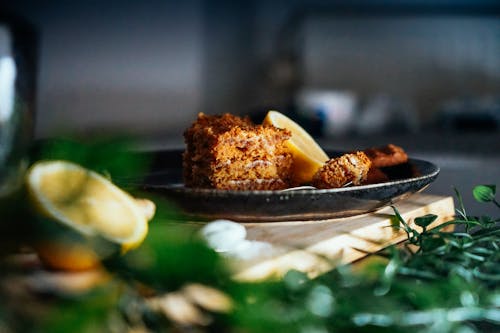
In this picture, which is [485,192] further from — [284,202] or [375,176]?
[284,202]

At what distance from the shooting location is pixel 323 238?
26.7 inches

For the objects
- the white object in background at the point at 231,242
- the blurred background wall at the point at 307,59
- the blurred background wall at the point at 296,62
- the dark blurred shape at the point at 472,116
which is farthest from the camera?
the blurred background wall at the point at 307,59

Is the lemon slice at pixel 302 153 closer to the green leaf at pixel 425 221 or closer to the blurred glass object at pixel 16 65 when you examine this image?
the green leaf at pixel 425 221

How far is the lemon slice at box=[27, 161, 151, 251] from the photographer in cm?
50

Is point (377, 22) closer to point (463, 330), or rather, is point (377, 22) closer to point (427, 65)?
point (427, 65)

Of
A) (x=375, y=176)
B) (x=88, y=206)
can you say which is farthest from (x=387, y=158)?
(x=88, y=206)

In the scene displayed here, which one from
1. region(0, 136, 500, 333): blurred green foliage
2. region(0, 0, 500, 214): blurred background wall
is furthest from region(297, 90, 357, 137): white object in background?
region(0, 136, 500, 333): blurred green foliage

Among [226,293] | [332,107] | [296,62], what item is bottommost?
[332,107]

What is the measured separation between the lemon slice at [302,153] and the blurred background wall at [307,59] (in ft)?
7.72

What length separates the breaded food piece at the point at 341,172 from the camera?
82 cm

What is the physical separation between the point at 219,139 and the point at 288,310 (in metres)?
0.45

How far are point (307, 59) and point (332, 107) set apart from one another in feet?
1.26

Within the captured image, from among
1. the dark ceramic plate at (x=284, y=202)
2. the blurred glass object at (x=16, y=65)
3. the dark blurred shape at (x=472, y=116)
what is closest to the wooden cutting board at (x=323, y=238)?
the dark ceramic plate at (x=284, y=202)

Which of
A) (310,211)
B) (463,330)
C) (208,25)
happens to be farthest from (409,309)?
(208,25)
